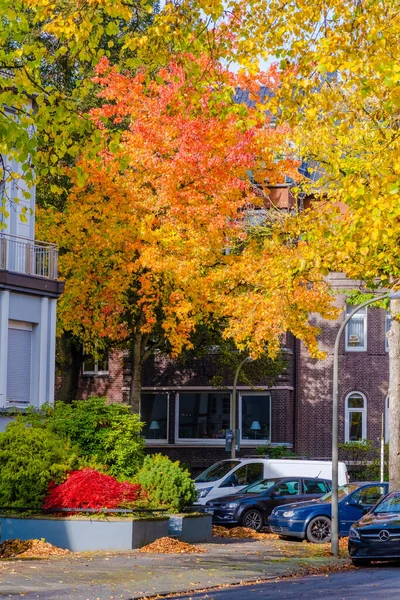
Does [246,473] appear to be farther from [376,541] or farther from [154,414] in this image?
[154,414]

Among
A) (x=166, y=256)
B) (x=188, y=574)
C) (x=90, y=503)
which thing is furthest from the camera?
(x=166, y=256)

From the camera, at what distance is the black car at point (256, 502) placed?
32.3 metres

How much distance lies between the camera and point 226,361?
44656 millimetres

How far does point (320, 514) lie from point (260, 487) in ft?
16.7

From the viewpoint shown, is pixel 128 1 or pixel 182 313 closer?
pixel 128 1

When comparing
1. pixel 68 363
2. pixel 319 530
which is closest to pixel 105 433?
pixel 319 530

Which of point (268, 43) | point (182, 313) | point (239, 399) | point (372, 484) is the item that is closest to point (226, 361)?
point (239, 399)

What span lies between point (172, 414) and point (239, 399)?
298 centimetres

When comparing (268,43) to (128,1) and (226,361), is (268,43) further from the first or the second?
(226,361)

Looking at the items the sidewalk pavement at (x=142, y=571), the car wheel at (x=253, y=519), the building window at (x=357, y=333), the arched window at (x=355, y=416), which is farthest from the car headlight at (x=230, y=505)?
the building window at (x=357, y=333)

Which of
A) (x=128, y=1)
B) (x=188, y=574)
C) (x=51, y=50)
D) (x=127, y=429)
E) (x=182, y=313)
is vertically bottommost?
(x=188, y=574)

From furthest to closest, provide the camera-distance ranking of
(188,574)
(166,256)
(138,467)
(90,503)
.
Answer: (166,256) < (138,467) < (90,503) < (188,574)

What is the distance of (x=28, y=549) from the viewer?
877 inches

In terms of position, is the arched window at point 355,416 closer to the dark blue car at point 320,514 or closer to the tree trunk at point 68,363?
the tree trunk at point 68,363
